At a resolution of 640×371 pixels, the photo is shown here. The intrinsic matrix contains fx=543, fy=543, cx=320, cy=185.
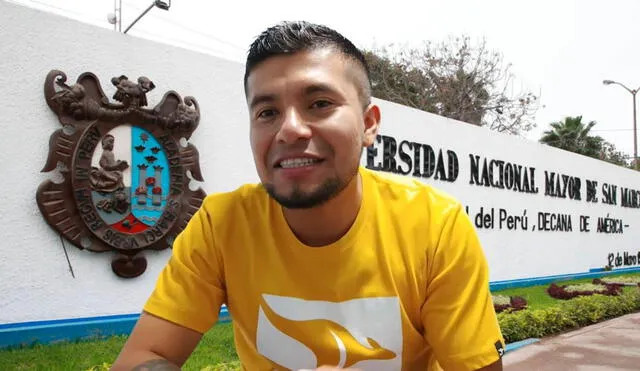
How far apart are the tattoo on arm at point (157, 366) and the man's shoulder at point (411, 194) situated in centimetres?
73

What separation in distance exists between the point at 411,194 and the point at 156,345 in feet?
2.65

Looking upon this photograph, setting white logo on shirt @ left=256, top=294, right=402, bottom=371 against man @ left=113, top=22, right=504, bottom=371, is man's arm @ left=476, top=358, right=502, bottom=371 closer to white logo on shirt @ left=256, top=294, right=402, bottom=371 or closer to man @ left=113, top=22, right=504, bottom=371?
man @ left=113, top=22, right=504, bottom=371

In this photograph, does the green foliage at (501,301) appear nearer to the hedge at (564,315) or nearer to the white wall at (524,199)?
the hedge at (564,315)

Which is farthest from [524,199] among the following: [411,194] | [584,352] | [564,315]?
[411,194]

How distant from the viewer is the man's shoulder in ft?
4.95

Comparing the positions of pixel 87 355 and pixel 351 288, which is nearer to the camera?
pixel 351 288

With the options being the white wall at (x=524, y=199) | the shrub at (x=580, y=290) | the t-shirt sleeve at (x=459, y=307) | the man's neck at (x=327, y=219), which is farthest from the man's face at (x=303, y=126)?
the shrub at (x=580, y=290)

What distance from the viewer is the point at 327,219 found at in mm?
1508

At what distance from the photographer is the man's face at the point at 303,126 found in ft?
4.44

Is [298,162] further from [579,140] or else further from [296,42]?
[579,140]

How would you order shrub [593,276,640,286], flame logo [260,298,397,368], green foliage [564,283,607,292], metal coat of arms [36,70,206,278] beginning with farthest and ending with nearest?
shrub [593,276,640,286], green foliage [564,283,607,292], metal coat of arms [36,70,206,278], flame logo [260,298,397,368]

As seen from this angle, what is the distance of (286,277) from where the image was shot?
1464mm

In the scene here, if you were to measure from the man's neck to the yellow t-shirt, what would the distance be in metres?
0.03

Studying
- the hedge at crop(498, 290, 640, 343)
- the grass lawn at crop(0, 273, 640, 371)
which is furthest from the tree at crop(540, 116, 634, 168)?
the grass lawn at crop(0, 273, 640, 371)
